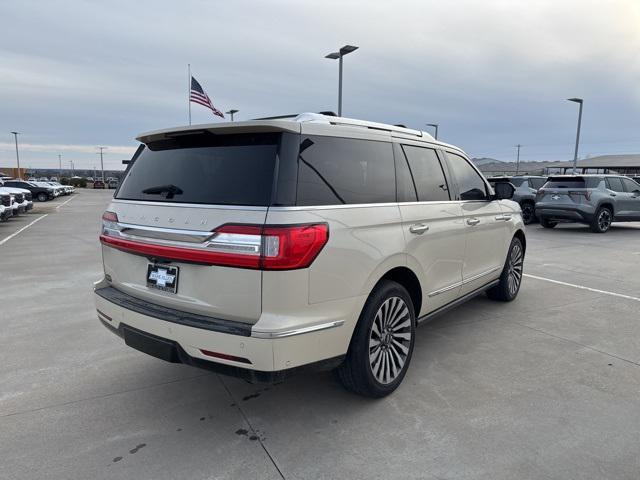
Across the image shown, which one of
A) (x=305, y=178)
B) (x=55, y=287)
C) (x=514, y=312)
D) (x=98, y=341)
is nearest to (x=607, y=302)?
(x=514, y=312)

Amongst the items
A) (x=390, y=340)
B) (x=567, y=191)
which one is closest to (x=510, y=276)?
(x=390, y=340)

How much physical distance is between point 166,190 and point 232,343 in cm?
111

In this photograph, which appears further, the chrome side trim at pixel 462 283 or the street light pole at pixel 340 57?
the street light pole at pixel 340 57

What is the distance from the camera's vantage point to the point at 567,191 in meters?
13.3

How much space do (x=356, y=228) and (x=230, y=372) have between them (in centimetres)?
111

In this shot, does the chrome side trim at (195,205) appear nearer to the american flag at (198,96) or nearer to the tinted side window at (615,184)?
the tinted side window at (615,184)

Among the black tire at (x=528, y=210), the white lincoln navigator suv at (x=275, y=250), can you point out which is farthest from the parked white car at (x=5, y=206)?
the black tire at (x=528, y=210)

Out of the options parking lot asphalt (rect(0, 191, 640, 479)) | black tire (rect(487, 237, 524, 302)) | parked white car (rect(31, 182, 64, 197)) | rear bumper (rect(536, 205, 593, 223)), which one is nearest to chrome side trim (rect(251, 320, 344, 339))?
parking lot asphalt (rect(0, 191, 640, 479))

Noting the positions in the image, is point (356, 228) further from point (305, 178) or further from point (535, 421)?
point (535, 421)

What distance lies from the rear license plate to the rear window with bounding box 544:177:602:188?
1353 cm

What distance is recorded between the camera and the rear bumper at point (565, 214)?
1287cm

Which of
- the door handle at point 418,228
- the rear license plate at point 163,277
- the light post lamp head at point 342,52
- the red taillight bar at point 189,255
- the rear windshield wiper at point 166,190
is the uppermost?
the light post lamp head at point 342,52

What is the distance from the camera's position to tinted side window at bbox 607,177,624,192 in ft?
44.1

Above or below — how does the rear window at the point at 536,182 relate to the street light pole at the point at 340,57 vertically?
below
